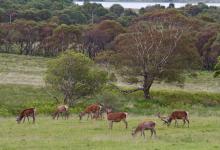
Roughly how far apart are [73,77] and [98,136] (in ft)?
77.1

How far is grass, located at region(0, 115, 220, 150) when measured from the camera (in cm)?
2178

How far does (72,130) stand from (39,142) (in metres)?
4.49

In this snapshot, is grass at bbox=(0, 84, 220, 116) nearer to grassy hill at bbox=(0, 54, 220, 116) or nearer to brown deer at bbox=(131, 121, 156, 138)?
grassy hill at bbox=(0, 54, 220, 116)

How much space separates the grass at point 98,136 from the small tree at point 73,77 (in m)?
15.9

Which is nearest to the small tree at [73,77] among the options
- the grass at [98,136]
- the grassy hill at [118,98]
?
the grassy hill at [118,98]

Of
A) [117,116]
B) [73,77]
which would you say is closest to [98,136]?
[117,116]

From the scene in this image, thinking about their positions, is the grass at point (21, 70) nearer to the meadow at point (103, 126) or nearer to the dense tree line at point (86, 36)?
the meadow at point (103, 126)

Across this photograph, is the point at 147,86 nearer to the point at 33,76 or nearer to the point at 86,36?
the point at 33,76

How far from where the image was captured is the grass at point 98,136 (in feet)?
71.5

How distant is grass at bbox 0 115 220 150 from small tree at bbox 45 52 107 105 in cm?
1593

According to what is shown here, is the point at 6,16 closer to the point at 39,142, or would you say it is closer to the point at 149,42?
the point at 149,42

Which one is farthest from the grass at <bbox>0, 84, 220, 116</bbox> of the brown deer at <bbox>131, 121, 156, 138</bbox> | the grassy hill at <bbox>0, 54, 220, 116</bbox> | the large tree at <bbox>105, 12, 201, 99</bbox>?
the brown deer at <bbox>131, 121, 156, 138</bbox>

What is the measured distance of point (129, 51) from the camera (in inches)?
2265

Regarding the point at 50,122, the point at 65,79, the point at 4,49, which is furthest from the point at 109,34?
the point at 50,122
